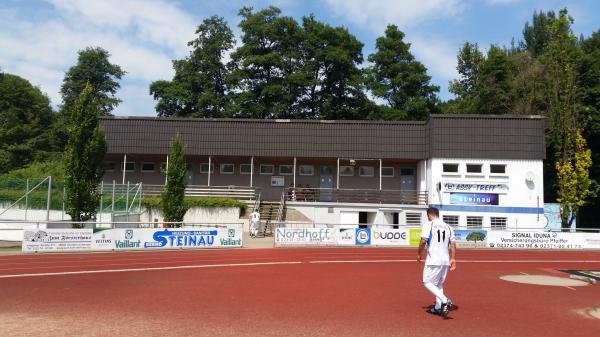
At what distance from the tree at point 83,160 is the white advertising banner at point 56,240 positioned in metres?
3.22

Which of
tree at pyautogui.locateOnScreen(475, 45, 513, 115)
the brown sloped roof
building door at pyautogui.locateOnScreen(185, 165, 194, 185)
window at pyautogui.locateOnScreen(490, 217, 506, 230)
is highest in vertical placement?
tree at pyautogui.locateOnScreen(475, 45, 513, 115)

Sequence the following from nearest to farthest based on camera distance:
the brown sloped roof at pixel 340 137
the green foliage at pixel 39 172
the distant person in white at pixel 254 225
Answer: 1. the distant person in white at pixel 254 225
2. the brown sloped roof at pixel 340 137
3. the green foliage at pixel 39 172

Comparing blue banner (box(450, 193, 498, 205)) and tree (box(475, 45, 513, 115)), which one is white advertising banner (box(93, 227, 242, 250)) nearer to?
blue banner (box(450, 193, 498, 205))

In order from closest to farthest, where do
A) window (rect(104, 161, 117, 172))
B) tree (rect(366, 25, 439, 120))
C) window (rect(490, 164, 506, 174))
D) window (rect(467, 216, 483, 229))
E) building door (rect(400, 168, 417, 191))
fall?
window (rect(467, 216, 483, 229))
window (rect(490, 164, 506, 174))
building door (rect(400, 168, 417, 191))
window (rect(104, 161, 117, 172))
tree (rect(366, 25, 439, 120))

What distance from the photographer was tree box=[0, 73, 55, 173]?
2147 inches

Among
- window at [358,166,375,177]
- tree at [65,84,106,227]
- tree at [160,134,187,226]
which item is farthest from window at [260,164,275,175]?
tree at [65,84,106,227]

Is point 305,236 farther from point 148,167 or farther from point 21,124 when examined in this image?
point 21,124

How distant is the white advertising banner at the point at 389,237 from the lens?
85.7 feet

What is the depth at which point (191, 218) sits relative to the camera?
33719 mm

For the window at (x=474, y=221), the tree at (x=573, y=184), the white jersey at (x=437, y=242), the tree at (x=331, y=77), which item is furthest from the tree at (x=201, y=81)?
the white jersey at (x=437, y=242)

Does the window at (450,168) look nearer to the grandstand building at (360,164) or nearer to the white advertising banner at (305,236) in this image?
the grandstand building at (360,164)

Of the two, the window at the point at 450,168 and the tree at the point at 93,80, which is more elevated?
the tree at the point at 93,80

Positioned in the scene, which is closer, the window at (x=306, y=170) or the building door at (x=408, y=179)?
the building door at (x=408, y=179)

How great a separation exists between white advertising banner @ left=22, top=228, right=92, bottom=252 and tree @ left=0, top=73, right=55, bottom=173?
38039 millimetres
